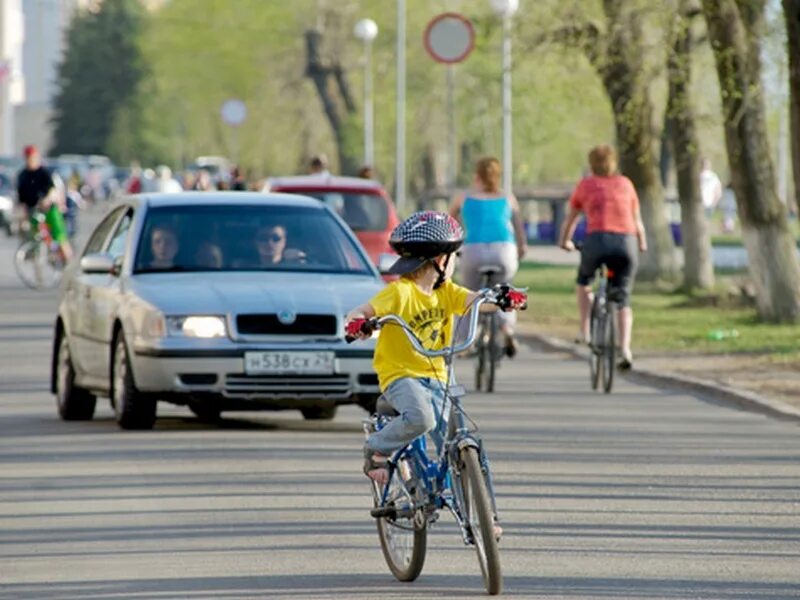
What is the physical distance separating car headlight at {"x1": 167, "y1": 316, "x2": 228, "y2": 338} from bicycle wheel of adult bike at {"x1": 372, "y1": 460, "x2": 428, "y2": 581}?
17.5ft

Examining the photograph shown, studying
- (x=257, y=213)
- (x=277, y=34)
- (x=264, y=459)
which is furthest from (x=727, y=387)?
(x=277, y=34)

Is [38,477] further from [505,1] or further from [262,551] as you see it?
[505,1]

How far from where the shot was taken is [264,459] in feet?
45.6

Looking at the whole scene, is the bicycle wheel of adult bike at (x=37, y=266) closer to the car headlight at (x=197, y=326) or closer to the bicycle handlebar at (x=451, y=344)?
the car headlight at (x=197, y=326)

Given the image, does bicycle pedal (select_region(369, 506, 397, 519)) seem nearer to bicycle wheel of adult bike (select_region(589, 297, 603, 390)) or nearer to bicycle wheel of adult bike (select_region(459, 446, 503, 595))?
bicycle wheel of adult bike (select_region(459, 446, 503, 595))

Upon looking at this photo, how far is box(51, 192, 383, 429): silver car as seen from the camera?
15.0 metres

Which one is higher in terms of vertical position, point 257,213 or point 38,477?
point 257,213

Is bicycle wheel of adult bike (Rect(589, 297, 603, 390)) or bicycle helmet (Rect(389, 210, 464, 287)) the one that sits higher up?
bicycle helmet (Rect(389, 210, 464, 287))

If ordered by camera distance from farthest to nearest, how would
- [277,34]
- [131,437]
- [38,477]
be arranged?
[277,34], [131,437], [38,477]

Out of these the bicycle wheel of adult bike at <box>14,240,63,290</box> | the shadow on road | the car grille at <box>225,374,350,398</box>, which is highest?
the car grille at <box>225,374,350,398</box>

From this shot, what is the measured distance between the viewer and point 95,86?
150 m

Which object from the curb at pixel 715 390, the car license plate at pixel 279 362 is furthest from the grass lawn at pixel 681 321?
the car license plate at pixel 279 362

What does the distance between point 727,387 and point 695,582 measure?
9.36 m

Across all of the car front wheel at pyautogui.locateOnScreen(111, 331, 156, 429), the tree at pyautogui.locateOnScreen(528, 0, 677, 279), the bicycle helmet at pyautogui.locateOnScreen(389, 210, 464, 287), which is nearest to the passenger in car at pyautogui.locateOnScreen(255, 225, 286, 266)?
the car front wheel at pyautogui.locateOnScreen(111, 331, 156, 429)
